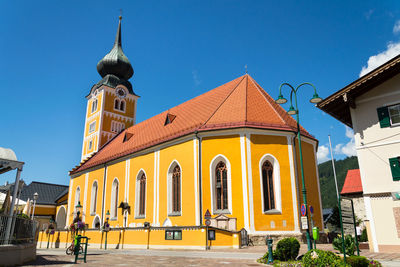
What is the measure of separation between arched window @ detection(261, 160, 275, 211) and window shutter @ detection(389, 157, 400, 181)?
8027 millimetres

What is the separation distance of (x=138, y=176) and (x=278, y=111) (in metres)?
13.1

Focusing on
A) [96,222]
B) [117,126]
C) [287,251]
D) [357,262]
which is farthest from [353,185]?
[117,126]

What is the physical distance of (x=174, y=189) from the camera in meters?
23.8

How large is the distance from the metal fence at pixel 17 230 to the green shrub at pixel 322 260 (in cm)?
970

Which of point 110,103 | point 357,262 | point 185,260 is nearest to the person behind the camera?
point 357,262

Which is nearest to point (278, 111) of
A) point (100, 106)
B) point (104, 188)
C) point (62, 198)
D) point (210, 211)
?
point (210, 211)

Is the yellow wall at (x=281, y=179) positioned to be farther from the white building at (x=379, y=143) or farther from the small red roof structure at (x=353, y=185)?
the small red roof structure at (x=353, y=185)

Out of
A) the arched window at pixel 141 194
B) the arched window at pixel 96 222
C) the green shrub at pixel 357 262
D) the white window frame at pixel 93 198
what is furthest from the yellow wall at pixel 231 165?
the white window frame at pixel 93 198

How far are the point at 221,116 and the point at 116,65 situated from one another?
23413mm

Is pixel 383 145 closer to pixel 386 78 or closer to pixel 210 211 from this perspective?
pixel 386 78

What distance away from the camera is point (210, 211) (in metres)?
20.6

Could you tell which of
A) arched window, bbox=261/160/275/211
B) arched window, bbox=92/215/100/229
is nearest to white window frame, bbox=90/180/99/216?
arched window, bbox=92/215/100/229

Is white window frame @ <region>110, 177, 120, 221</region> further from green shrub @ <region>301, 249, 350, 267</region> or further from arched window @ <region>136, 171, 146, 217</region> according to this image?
green shrub @ <region>301, 249, 350, 267</region>

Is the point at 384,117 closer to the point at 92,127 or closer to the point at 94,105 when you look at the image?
the point at 92,127
